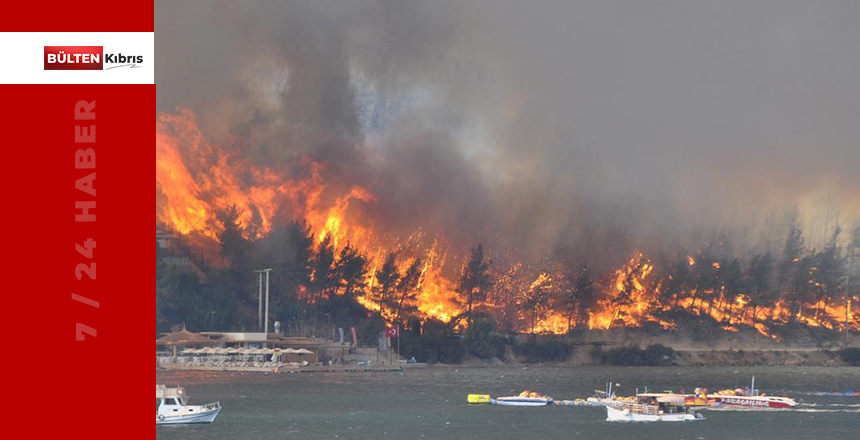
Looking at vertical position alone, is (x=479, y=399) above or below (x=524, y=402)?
below

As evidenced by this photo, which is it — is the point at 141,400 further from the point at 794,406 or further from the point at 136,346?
the point at 794,406

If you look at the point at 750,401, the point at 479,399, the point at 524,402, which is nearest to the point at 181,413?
the point at 479,399

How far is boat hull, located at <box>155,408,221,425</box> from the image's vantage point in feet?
378

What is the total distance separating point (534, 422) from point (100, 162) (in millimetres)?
108642

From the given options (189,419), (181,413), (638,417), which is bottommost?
(638,417)

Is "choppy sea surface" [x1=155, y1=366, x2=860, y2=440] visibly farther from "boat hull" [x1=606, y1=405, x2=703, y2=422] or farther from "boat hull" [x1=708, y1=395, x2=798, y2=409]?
"boat hull" [x1=708, y1=395, x2=798, y2=409]

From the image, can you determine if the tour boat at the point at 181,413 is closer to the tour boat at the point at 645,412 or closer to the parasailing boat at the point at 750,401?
the tour boat at the point at 645,412

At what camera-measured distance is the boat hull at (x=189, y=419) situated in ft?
378

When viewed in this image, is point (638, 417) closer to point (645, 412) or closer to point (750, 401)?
point (645, 412)

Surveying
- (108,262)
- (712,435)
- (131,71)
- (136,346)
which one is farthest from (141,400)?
(712,435)

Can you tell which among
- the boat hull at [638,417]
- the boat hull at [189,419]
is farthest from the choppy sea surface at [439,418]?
the boat hull at [638,417]

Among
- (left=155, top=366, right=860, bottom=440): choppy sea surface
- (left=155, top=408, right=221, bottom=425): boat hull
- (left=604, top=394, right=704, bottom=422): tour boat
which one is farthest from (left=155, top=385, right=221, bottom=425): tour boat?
(left=604, top=394, right=704, bottom=422): tour boat

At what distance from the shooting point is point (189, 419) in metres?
116

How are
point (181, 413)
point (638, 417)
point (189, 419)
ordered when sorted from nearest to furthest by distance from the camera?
1. point (181, 413)
2. point (189, 419)
3. point (638, 417)
